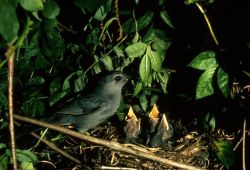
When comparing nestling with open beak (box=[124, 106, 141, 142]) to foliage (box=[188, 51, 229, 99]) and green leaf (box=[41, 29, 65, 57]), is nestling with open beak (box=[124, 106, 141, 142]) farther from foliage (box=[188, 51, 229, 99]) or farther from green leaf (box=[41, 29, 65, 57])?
foliage (box=[188, 51, 229, 99])

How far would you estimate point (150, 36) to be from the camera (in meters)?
3.32

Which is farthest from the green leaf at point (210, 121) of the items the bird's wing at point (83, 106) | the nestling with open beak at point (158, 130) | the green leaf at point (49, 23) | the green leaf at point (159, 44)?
the green leaf at point (49, 23)

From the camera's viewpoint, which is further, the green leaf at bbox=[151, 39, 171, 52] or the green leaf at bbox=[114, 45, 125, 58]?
the green leaf at bbox=[114, 45, 125, 58]

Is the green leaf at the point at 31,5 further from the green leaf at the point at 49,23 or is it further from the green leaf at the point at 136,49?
the green leaf at the point at 136,49

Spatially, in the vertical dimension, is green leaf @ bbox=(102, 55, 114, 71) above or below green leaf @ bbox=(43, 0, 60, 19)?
below

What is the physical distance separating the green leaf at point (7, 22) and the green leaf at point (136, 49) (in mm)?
1479

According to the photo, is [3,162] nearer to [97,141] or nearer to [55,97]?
[97,141]

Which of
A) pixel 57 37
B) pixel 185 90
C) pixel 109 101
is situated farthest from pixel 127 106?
pixel 57 37

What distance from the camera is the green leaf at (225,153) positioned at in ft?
10.00

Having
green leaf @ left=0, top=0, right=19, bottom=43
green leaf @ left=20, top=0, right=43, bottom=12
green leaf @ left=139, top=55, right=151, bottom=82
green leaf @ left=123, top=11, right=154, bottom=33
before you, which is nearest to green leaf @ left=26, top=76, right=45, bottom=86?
green leaf @ left=123, top=11, right=154, bottom=33

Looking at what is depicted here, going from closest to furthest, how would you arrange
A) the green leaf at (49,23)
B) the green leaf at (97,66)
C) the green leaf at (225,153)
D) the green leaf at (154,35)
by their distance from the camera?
the green leaf at (49,23) → the green leaf at (225,153) → the green leaf at (154,35) → the green leaf at (97,66)

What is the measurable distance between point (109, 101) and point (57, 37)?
4.87 feet

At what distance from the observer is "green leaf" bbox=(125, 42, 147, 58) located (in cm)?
313

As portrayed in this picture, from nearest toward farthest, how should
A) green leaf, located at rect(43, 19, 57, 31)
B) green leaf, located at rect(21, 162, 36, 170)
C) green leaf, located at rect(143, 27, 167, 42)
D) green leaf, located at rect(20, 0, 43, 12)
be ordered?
1. green leaf, located at rect(20, 0, 43, 12)
2. green leaf, located at rect(43, 19, 57, 31)
3. green leaf, located at rect(21, 162, 36, 170)
4. green leaf, located at rect(143, 27, 167, 42)
